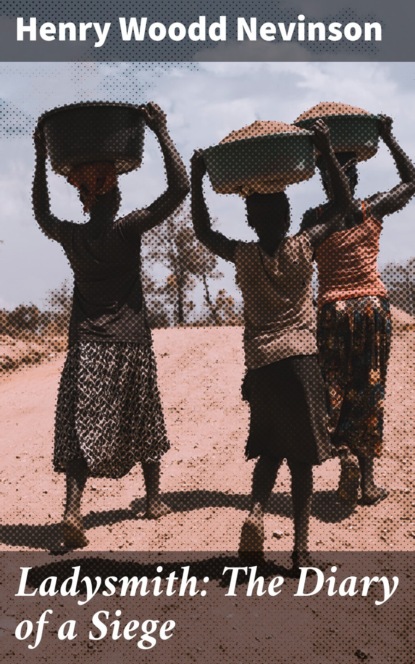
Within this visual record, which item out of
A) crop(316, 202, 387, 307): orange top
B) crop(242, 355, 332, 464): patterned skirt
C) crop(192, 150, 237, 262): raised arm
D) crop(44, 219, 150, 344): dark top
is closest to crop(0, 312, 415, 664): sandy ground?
crop(242, 355, 332, 464): patterned skirt

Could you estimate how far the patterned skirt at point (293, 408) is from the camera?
391cm

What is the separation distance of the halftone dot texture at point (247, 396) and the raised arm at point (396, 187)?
9.5 inches

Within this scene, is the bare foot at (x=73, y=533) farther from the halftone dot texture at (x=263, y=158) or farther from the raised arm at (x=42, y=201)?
the halftone dot texture at (x=263, y=158)

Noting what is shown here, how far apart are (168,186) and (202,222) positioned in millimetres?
242

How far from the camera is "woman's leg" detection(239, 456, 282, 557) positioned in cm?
385

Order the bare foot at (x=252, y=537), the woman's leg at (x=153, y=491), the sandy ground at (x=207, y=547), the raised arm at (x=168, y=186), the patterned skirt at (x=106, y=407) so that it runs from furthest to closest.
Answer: the woman's leg at (x=153, y=491) < the patterned skirt at (x=106, y=407) < the raised arm at (x=168, y=186) < the bare foot at (x=252, y=537) < the sandy ground at (x=207, y=547)

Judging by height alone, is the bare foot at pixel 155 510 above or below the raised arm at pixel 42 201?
below

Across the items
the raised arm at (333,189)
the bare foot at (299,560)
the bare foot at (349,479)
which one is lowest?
the bare foot at (299,560)

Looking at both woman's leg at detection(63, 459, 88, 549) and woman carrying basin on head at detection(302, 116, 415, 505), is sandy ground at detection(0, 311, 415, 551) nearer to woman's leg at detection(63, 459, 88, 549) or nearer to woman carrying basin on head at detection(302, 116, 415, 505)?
woman's leg at detection(63, 459, 88, 549)

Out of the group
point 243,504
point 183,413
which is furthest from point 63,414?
point 183,413

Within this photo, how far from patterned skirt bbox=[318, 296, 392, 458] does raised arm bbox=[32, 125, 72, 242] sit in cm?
146

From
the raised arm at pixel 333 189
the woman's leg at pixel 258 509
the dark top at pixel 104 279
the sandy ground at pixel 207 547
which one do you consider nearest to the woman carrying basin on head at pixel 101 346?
the dark top at pixel 104 279

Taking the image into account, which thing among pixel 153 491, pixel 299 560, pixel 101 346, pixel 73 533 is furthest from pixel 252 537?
pixel 101 346

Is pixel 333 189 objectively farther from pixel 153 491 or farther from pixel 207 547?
pixel 153 491
